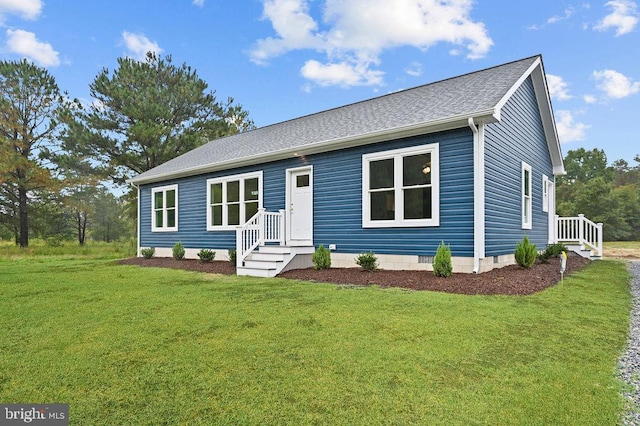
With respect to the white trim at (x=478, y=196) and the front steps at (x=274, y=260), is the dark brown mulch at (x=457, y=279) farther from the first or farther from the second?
the white trim at (x=478, y=196)

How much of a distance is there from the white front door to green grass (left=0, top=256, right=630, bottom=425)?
444 centimetres

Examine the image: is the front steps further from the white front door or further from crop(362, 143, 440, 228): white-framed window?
crop(362, 143, 440, 228): white-framed window

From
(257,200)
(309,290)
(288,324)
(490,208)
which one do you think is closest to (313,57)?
(257,200)

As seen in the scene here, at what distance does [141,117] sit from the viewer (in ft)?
70.5

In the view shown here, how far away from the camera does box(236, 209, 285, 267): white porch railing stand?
909 cm

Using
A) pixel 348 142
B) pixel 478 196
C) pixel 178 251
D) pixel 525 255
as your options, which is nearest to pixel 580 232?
pixel 525 255

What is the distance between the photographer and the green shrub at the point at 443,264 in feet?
22.6

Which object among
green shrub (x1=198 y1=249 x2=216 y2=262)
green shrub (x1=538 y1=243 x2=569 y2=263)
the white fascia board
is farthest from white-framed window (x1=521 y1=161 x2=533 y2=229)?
green shrub (x1=198 y1=249 x2=216 y2=262)

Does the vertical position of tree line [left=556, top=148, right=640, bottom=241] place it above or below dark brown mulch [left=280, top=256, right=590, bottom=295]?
above

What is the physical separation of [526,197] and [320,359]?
905 centimetres

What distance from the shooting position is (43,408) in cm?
219

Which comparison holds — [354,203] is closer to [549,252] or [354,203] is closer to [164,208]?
[549,252]

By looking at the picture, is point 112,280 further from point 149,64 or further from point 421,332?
point 149,64

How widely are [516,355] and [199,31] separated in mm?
16234
